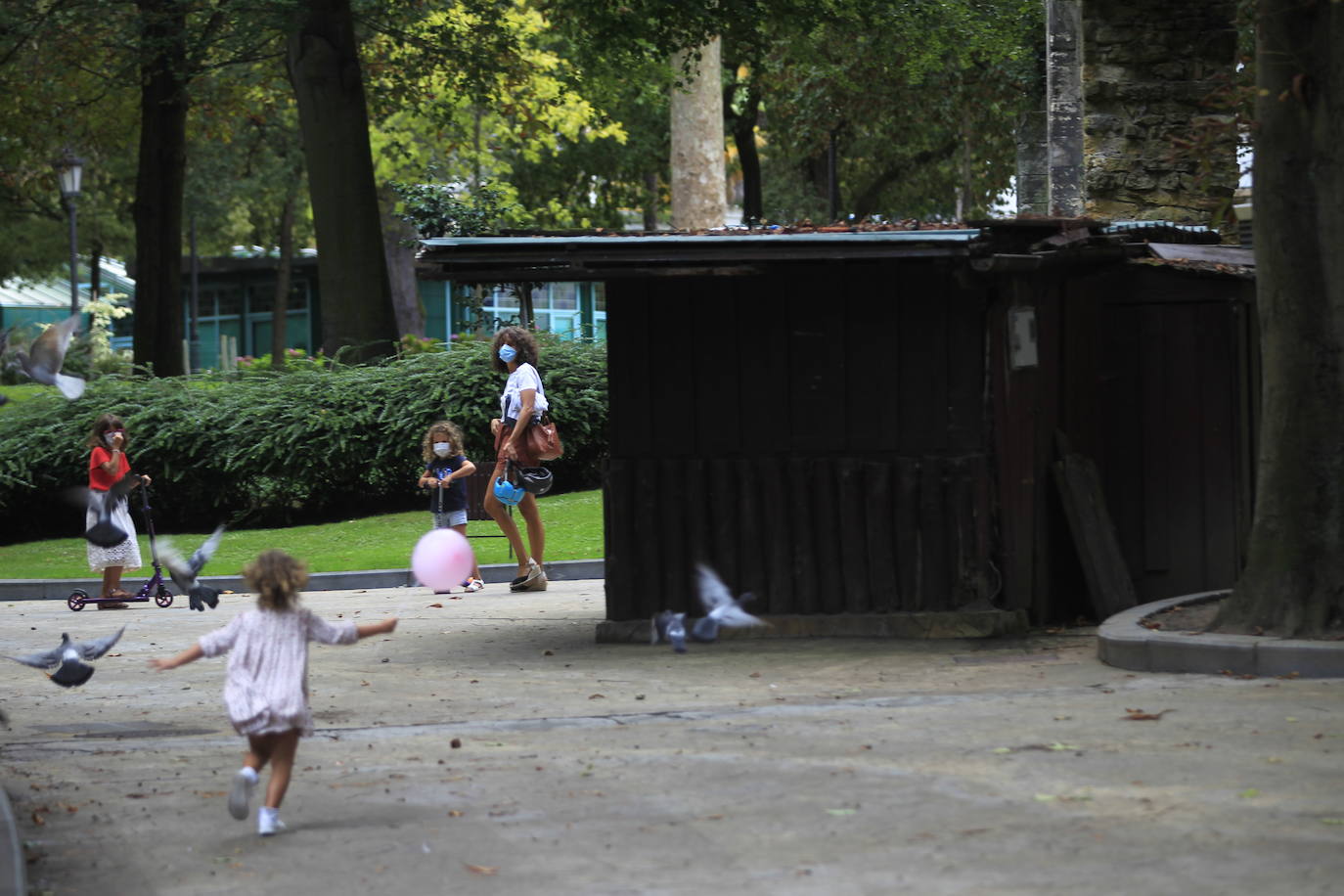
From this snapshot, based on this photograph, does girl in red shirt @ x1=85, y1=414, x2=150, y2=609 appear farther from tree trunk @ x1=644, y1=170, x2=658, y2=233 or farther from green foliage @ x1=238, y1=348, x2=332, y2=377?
tree trunk @ x1=644, y1=170, x2=658, y2=233

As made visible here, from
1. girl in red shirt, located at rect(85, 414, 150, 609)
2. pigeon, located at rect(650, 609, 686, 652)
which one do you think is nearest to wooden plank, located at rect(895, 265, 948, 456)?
pigeon, located at rect(650, 609, 686, 652)

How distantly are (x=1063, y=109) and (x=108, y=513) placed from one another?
1115cm

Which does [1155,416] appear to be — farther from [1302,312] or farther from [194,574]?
[194,574]

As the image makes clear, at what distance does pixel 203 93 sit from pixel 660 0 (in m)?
15.4

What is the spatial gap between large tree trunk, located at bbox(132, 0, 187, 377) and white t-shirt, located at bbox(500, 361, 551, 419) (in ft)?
57.9

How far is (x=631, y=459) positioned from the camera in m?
11.9

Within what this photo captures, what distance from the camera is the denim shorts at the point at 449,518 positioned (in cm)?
1614

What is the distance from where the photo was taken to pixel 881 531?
11.7 metres

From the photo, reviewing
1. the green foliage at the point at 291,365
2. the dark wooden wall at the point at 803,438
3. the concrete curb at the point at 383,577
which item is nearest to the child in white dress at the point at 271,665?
the dark wooden wall at the point at 803,438

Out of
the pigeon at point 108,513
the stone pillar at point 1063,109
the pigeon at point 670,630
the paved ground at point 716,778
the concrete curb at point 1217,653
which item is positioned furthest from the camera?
the stone pillar at point 1063,109

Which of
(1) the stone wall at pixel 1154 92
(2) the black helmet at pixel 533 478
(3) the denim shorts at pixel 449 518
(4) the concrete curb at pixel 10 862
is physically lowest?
(4) the concrete curb at pixel 10 862

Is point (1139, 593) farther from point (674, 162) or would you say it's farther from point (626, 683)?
point (674, 162)

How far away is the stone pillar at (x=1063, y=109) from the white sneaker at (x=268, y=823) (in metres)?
14.7

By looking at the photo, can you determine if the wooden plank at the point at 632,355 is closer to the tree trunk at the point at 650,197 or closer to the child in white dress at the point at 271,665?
the child in white dress at the point at 271,665
